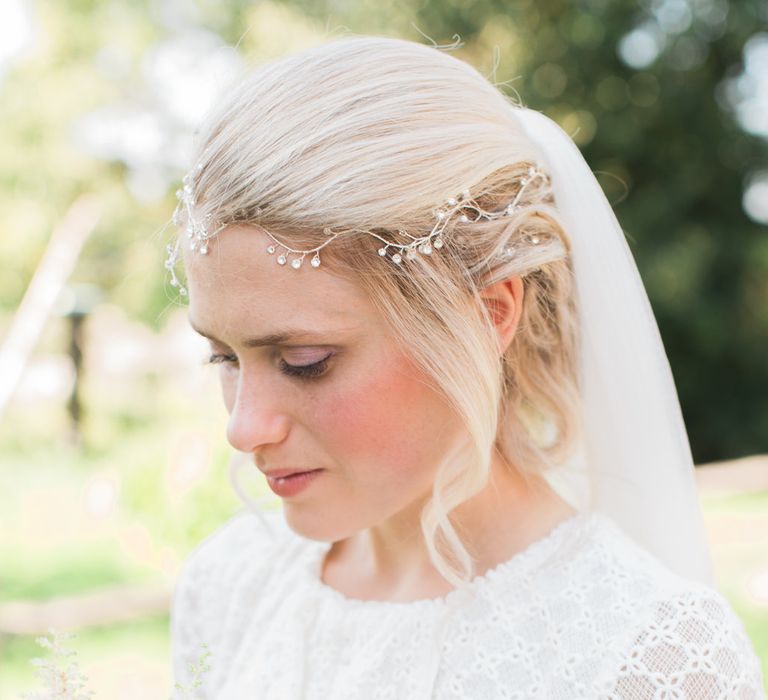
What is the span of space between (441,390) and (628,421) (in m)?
0.59

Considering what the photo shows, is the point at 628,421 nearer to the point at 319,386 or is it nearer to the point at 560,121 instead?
the point at 319,386

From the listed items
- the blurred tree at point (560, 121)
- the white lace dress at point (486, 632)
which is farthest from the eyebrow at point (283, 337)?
the blurred tree at point (560, 121)

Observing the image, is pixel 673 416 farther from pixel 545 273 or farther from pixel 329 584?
pixel 329 584

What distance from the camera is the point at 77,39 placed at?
12164 millimetres

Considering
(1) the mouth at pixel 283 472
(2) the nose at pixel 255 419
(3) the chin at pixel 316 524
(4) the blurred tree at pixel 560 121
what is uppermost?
(4) the blurred tree at pixel 560 121

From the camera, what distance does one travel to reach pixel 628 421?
6.63 feet

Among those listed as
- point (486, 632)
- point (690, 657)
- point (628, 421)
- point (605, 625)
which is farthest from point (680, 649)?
point (628, 421)

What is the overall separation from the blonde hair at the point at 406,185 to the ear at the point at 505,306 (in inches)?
1.1

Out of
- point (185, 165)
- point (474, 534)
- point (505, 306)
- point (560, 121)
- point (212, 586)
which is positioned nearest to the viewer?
point (505, 306)

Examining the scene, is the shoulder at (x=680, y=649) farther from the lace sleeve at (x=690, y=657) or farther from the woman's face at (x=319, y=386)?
the woman's face at (x=319, y=386)

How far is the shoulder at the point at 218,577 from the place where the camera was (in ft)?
7.10

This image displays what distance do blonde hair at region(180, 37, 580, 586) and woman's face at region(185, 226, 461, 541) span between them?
3cm

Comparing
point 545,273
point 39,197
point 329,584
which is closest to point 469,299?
point 545,273

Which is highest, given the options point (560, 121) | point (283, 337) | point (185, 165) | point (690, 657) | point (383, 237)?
point (185, 165)
